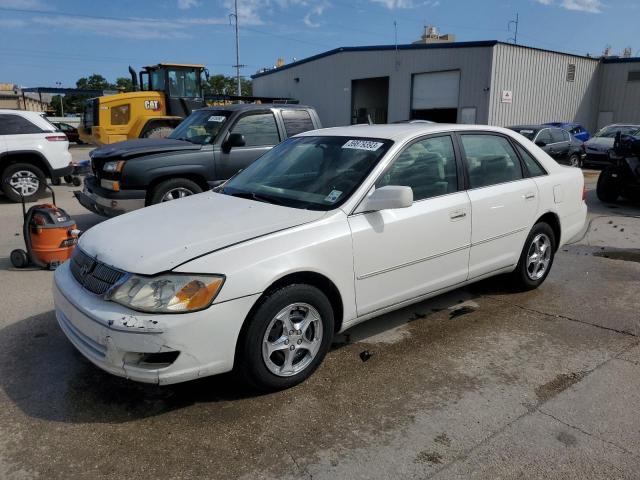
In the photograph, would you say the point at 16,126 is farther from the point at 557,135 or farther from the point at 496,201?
the point at 557,135

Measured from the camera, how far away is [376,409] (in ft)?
10.2

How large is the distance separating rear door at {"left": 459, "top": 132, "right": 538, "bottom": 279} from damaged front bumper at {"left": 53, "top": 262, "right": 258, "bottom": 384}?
2.18m

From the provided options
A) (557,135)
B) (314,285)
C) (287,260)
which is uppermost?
(557,135)

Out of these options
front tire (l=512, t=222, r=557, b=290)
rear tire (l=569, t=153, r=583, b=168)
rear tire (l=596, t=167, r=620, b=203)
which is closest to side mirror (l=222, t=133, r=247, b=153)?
front tire (l=512, t=222, r=557, b=290)

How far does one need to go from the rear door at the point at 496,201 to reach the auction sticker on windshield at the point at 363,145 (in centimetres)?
88

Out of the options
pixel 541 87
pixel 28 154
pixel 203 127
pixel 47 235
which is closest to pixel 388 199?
pixel 47 235

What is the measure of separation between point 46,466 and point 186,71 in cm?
1632

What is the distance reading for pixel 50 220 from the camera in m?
5.40

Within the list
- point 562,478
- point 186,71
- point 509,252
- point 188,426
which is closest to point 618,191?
point 509,252

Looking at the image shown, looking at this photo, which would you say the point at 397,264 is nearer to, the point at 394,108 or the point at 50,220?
the point at 50,220

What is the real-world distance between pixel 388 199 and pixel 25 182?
899cm

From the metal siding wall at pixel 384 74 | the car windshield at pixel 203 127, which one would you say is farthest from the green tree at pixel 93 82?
the car windshield at pixel 203 127

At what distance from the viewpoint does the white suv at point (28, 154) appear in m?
9.66

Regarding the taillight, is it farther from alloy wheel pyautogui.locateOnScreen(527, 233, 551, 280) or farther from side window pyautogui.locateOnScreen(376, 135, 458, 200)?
alloy wheel pyautogui.locateOnScreen(527, 233, 551, 280)
